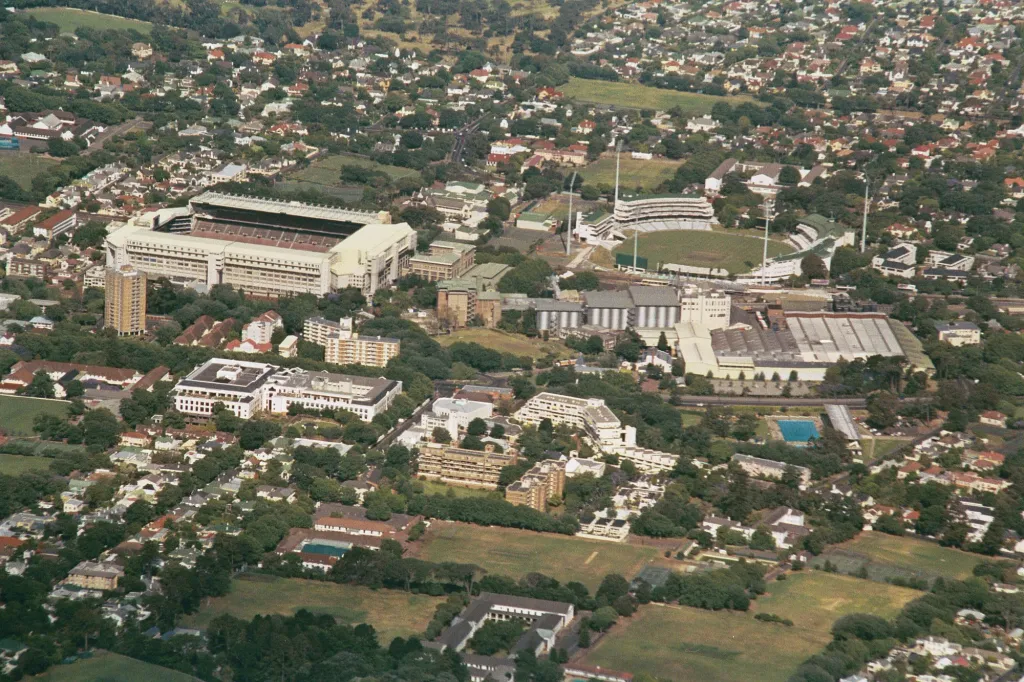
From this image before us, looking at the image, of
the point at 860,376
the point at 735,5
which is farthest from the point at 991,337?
the point at 735,5

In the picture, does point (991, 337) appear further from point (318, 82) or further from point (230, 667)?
point (318, 82)

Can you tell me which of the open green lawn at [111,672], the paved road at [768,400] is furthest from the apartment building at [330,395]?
the open green lawn at [111,672]

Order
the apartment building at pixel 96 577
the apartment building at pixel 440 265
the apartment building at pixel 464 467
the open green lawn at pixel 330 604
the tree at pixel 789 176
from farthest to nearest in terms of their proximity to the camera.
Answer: the tree at pixel 789 176 → the apartment building at pixel 440 265 → the apartment building at pixel 464 467 → the apartment building at pixel 96 577 → the open green lawn at pixel 330 604

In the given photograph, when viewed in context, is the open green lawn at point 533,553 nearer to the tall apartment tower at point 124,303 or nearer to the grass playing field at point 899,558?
the grass playing field at point 899,558

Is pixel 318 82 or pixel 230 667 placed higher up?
pixel 318 82

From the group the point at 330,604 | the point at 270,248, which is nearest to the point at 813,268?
the point at 270,248

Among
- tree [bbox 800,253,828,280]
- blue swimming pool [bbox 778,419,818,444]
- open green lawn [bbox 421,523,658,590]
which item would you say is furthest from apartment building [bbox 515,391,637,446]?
tree [bbox 800,253,828,280]
